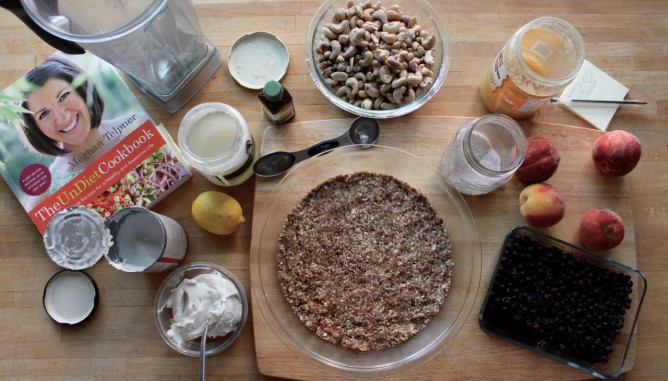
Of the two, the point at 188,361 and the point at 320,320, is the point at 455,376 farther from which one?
the point at 188,361

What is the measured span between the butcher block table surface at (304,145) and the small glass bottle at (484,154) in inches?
2.4

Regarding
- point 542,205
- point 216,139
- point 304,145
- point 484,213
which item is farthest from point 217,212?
point 542,205

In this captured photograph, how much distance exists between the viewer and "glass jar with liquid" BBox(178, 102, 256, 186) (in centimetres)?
114

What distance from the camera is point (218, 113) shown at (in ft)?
3.93

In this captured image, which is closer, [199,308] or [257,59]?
[199,308]

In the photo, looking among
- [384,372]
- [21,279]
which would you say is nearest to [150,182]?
[21,279]

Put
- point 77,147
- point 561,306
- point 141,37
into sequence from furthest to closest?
point 77,147 < point 561,306 < point 141,37

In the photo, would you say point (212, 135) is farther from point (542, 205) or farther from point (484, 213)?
point (542, 205)

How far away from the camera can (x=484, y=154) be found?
121 centimetres

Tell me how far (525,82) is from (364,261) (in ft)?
1.80

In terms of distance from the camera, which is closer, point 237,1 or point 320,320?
point 320,320

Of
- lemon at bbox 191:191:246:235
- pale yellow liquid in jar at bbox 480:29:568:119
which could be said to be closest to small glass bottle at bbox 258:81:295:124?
lemon at bbox 191:191:246:235

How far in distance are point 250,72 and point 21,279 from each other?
2.56 feet

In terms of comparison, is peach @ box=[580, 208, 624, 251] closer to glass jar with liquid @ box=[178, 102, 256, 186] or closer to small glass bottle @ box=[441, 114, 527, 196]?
small glass bottle @ box=[441, 114, 527, 196]
